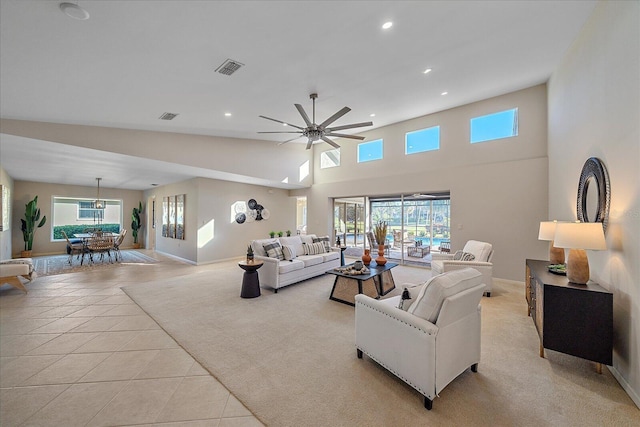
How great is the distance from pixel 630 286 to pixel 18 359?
585 centimetres

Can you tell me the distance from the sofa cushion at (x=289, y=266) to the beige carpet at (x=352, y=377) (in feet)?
2.90

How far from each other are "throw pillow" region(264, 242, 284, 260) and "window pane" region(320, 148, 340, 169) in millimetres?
4408

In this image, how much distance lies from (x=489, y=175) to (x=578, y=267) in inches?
146

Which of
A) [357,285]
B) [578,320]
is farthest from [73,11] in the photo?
[578,320]

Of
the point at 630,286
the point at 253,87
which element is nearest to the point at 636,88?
the point at 630,286

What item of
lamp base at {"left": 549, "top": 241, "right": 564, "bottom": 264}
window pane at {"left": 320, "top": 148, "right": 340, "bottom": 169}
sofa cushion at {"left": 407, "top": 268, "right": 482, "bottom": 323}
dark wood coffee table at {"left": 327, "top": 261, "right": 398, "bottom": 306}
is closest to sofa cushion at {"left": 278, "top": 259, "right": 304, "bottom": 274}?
dark wood coffee table at {"left": 327, "top": 261, "right": 398, "bottom": 306}

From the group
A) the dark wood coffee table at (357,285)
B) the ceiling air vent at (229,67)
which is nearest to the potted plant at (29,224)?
the ceiling air vent at (229,67)

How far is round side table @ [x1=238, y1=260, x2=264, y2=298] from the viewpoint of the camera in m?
4.36

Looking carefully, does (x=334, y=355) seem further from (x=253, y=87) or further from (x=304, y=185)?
(x=304, y=185)

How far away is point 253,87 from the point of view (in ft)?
13.0

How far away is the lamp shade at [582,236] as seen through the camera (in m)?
2.30

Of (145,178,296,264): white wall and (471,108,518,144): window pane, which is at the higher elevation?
(471,108,518,144): window pane

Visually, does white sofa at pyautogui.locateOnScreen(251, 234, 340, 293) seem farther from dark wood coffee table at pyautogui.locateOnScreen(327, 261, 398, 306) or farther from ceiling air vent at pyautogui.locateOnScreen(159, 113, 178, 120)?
ceiling air vent at pyautogui.locateOnScreen(159, 113, 178, 120)

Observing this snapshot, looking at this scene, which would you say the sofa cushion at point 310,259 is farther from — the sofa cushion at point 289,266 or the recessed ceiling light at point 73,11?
the recessed ceiling light at point 73,11
